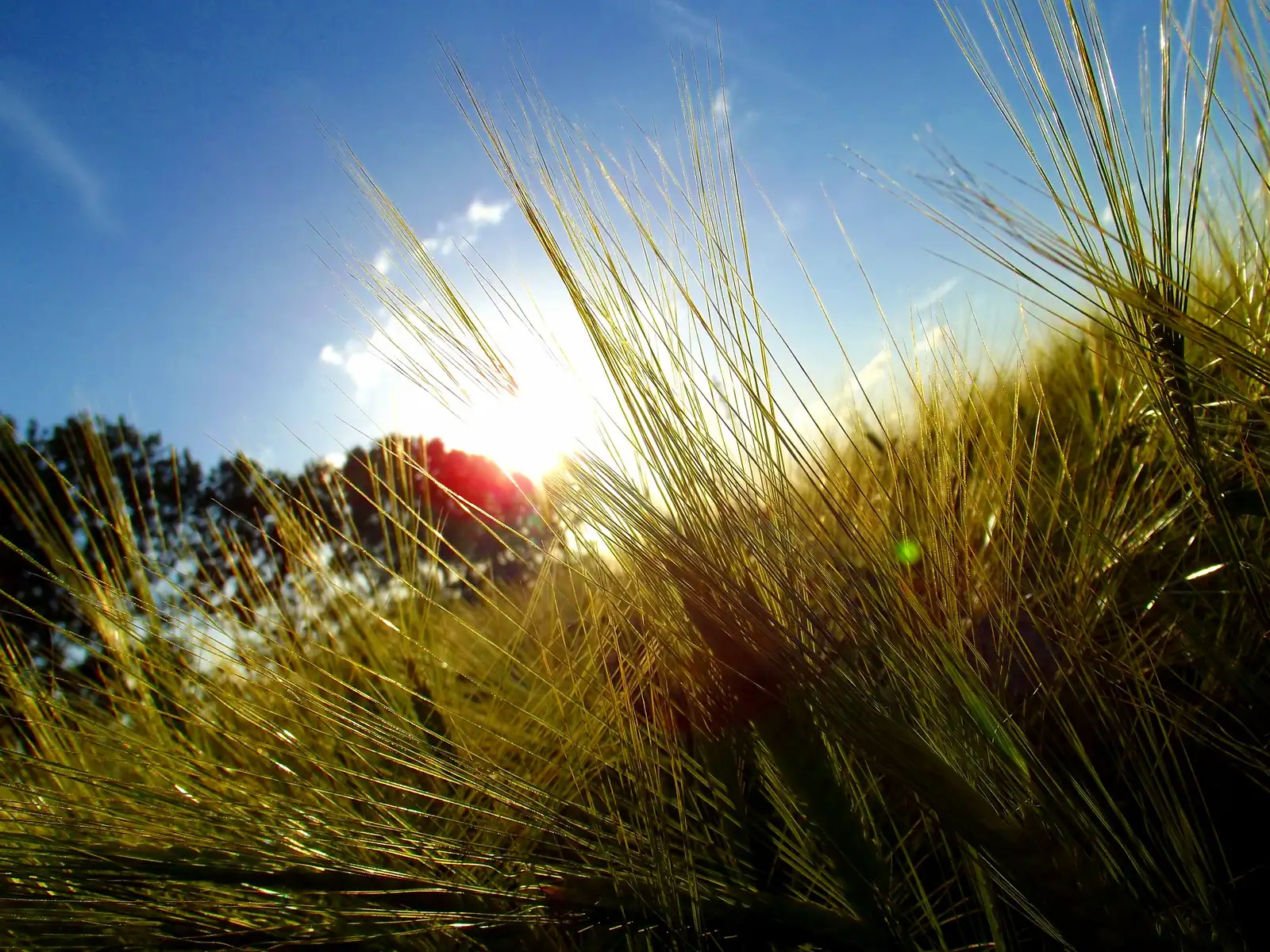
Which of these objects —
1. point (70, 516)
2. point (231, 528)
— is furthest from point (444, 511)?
point (70, 516)

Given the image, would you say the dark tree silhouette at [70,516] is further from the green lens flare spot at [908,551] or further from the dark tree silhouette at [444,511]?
the green lens flare spot at [908,551]

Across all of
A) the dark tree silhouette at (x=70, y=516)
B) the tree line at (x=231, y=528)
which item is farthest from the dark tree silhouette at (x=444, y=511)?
the dark tree silhouette at (x=70, y=516)

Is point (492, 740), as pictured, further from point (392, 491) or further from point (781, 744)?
point (781, 744)

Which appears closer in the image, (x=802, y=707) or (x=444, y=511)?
(x=802, y=707)

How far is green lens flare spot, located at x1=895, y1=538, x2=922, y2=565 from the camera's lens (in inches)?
18.0

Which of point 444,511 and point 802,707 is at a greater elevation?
point 444,511

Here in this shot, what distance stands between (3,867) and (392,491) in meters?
0.40

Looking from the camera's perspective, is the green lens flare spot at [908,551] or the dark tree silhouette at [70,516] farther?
the dark tree silhouette at [70,516]

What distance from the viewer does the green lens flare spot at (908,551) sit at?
46cm

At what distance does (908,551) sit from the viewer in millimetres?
481

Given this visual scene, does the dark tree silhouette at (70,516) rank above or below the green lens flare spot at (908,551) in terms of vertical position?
above

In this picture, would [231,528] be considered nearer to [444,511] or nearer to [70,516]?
[444,511]

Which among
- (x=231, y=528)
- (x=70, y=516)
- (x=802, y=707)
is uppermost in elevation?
(x=70, y=516)

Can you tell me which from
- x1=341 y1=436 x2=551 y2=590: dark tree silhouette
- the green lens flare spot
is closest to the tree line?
x1=341 y1=436 x2=551 y2=590: dark tree silhouette
